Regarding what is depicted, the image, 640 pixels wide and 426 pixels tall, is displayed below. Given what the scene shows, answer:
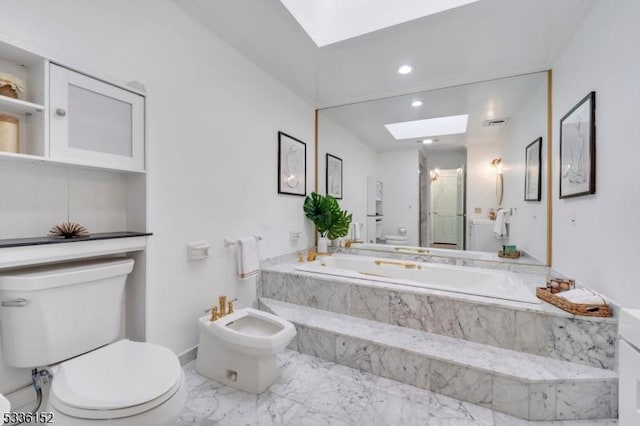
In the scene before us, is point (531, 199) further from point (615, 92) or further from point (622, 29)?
point (622, 29)

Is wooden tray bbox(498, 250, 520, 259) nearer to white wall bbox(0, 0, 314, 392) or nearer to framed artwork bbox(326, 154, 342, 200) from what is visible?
framed artwork bbox(326, 154, 342, 200)

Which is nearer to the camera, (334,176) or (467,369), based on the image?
(467,369)

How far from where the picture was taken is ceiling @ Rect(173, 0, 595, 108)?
6.06 ft

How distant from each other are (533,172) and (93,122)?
3.27 metres

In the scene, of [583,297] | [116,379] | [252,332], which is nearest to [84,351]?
[116,379]

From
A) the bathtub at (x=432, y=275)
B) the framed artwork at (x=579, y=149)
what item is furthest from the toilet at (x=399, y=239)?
the framed artwork at (x=579, y=149)

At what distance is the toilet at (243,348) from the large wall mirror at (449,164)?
75.3 inches

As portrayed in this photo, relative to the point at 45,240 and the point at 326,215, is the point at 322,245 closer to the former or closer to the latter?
the point at 326,215

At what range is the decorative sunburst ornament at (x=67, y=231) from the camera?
1.31 meters

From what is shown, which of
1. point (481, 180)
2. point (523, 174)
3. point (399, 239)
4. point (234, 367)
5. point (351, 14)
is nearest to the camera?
point (234, 367)

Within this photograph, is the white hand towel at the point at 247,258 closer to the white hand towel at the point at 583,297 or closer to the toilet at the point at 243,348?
the toilet at the point at 243,348

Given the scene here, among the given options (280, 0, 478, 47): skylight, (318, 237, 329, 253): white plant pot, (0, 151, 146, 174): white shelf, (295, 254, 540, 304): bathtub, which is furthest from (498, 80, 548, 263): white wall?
(0, 151, 146, 174): white shelf

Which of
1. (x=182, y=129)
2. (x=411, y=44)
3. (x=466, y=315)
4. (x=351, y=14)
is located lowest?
(x=466, y=315)

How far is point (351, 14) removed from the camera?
2.15 meters
